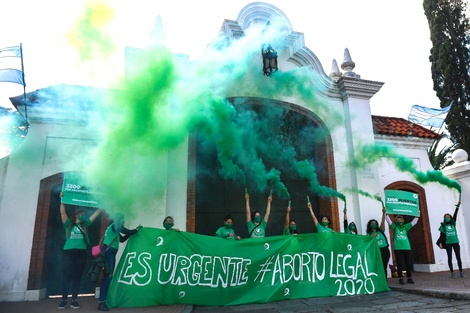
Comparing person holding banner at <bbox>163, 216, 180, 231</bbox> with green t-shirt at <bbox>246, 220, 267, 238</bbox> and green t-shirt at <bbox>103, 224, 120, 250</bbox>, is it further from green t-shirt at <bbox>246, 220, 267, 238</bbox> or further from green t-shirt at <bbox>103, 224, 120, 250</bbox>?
green t-shirt at <bbox>246, 220, 267, 238</bbox>

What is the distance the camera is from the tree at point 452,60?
58.4ft

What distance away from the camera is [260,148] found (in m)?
8.70

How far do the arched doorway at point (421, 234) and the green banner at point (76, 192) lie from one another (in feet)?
28.1

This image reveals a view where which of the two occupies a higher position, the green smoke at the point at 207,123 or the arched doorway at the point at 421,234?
the green smoke at the point at 207,123

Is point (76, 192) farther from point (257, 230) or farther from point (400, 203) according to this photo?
point (400, 203)

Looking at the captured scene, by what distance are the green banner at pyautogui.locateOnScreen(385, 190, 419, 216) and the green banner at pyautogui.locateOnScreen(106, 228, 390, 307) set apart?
6.37ft

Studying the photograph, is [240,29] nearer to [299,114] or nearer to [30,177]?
[299,114]

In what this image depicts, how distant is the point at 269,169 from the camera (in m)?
9.37

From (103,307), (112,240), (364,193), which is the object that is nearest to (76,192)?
(112,240)

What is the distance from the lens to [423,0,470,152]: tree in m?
17.8

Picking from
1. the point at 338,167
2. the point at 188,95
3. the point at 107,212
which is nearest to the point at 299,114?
the point at 338,167

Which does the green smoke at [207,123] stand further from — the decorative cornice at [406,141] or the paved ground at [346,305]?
the paved ground at [346,305]

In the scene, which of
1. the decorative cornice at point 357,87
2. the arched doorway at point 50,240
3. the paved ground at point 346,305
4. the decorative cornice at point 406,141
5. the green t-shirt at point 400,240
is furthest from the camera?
the decorative cornice at point 406,141

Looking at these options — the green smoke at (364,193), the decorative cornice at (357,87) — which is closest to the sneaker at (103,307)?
the green smoke at (364,193)
